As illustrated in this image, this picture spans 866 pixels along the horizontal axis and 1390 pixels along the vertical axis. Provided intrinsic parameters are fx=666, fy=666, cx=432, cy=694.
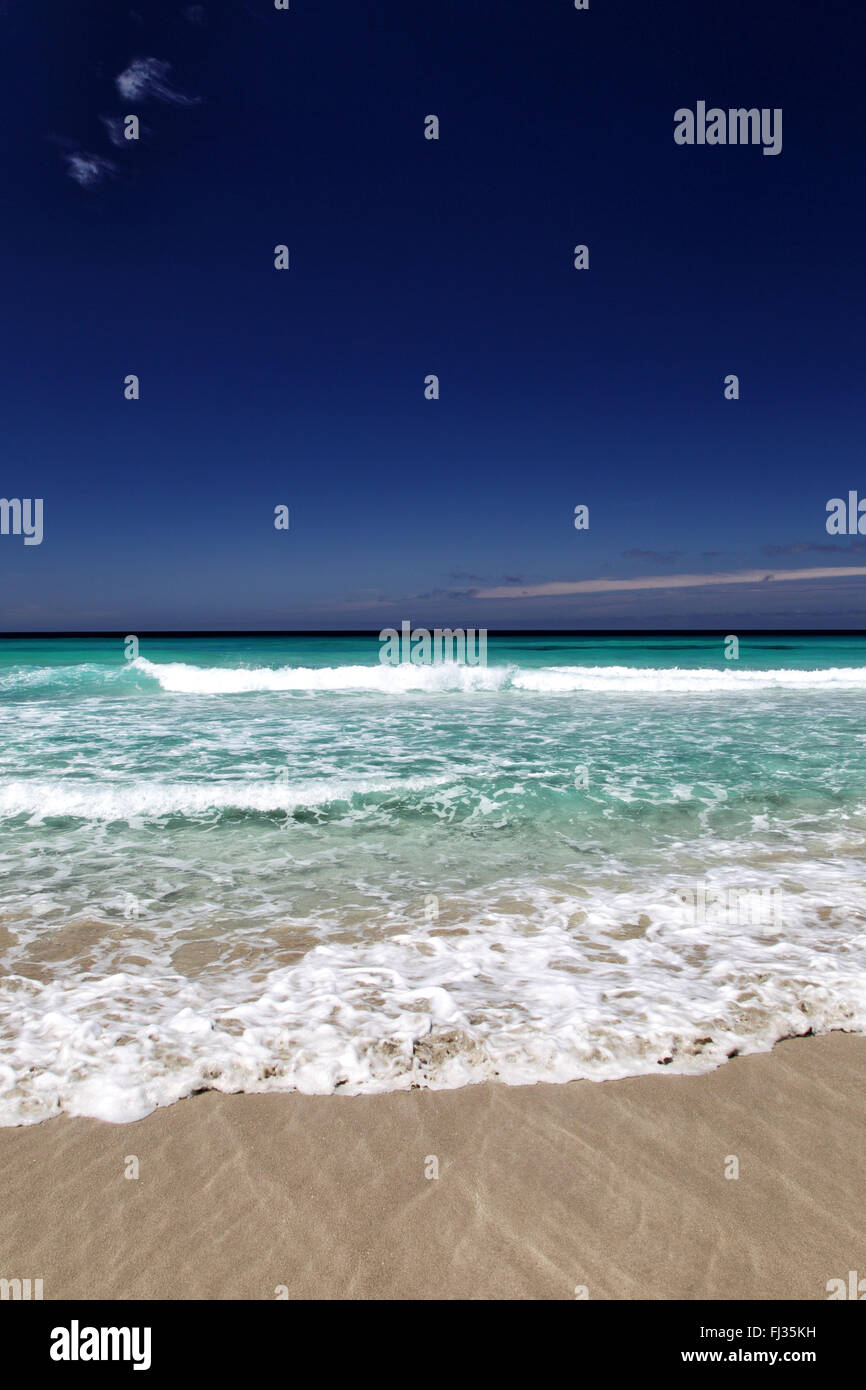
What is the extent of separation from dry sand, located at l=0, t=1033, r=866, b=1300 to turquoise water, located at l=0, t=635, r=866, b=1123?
26 centimetres

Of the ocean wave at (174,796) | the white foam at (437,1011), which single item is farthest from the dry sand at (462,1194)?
the ocean wave at (174,796)

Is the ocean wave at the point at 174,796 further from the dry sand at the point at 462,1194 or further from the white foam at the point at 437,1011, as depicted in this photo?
the dry sand at the point at 462,1194

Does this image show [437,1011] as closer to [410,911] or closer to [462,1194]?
[462,1194]

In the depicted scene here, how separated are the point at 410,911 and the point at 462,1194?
122 inches

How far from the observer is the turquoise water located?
392cm

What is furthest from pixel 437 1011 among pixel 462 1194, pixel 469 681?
pixel 469 681

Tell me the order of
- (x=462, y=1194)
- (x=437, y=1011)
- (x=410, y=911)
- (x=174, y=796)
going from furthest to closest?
(x=174, y=796) < (x=410, y=911) < (x=437, y=1011) < (x=462, y=1194)

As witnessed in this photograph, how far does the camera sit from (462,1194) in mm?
2965

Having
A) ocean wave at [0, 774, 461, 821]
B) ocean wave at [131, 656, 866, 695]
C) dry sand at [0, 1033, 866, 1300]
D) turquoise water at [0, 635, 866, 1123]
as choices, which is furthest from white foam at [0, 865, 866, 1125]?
ocean wave at [131, 656, 866, 695]

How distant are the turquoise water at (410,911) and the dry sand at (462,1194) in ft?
0.85

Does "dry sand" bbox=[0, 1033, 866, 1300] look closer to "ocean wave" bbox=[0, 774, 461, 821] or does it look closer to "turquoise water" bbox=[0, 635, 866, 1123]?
"turquoise water" bbox=[0, 635, 866, 1123]

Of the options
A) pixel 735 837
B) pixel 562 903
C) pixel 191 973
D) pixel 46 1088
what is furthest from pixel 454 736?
pixel 46 1088
